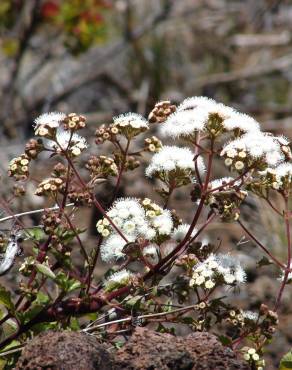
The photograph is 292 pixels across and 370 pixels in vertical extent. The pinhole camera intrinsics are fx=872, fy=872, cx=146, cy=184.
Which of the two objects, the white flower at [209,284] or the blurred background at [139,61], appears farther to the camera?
the blurred background at [139,61]

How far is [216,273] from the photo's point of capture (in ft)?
7.54

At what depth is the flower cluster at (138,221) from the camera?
7.30 feet

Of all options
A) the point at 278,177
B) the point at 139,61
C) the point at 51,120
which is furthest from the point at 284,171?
the point at 139,61

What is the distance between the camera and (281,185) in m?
2.38

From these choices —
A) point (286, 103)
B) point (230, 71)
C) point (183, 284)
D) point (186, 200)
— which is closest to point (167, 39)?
point (230, 71)

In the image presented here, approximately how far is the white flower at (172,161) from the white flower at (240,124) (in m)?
0.13

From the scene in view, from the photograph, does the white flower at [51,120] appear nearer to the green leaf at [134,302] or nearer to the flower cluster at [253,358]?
the green leaf at [134,302]

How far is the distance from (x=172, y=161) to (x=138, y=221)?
18 cm

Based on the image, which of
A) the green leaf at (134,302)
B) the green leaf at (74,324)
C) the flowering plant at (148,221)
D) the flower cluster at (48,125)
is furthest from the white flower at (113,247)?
the flower cluster at (48,125)

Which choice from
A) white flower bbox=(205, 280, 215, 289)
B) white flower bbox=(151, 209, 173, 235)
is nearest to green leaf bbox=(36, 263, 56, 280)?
white flower bbox=(151, 209, 173, 235)

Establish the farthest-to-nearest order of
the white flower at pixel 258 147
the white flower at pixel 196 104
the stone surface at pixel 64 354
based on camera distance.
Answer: the white flower at pixel 196 104 → the white flower at pixel 258 147 → the stone surface at pixel 64 354

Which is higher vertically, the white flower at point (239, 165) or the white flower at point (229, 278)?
the white flower at point (239, 165)

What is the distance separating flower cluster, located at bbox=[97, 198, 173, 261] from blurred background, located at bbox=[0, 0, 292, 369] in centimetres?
330

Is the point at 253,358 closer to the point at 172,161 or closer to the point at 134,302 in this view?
the point at 134,302
